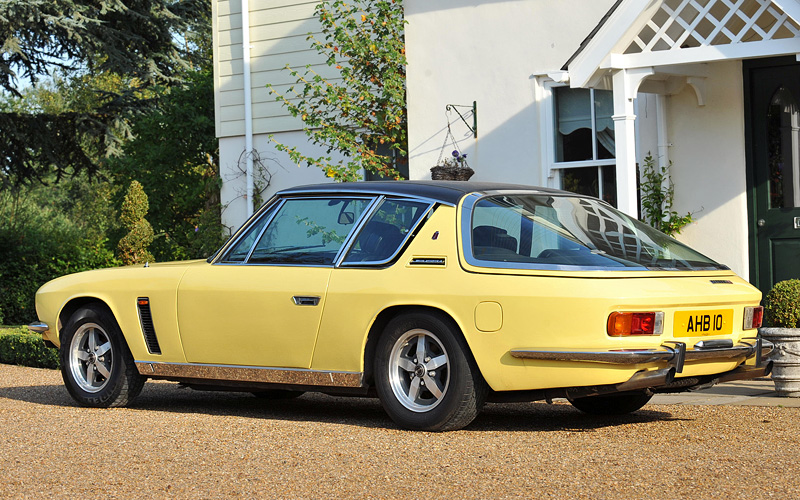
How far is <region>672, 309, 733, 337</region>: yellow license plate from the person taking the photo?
233 inches

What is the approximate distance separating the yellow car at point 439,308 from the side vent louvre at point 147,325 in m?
0.01

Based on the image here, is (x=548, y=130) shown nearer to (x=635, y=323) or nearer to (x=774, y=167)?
(x=774, y=167)

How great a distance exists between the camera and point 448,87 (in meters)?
12.8

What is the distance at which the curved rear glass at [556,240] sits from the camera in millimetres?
6055

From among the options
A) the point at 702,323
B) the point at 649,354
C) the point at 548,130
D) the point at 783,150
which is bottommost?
the point at 649,354

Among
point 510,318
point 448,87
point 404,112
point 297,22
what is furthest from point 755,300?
point 297,22

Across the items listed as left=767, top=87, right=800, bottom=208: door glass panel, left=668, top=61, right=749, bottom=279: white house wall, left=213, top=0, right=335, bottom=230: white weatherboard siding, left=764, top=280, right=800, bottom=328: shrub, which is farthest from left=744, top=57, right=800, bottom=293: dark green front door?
left=213, top=0, right=335, bottom=230: white weatherboard siding

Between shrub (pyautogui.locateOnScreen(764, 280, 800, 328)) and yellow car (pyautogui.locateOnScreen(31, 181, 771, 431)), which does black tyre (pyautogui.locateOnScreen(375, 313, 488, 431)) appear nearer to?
yellow car (pyautogui.locateOnScreen(31, 181, 771, 431))

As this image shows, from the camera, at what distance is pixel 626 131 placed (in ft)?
33.2

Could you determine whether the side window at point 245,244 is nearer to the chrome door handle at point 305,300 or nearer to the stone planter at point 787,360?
the chrome door handle at point 305,300

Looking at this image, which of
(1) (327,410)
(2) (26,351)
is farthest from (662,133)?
(2) (26,351)

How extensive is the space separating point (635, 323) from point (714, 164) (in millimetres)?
5739

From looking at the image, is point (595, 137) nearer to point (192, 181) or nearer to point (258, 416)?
point (258, 416)

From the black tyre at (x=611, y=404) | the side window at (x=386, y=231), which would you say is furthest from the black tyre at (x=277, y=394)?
the black tyre at (x=611, y=404)
